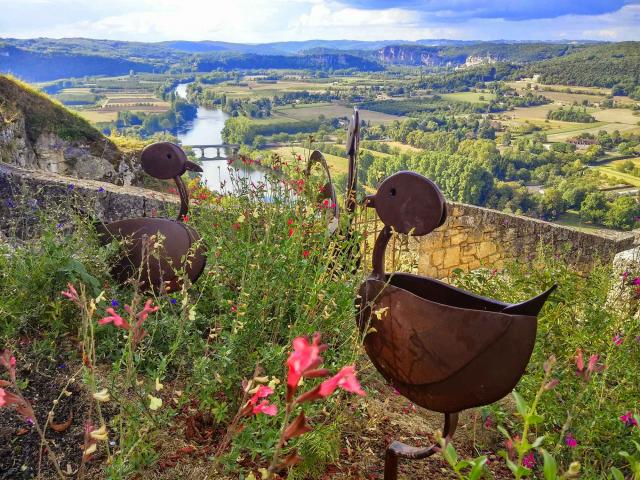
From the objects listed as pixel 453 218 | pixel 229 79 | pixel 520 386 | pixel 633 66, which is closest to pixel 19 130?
pixel 453 218

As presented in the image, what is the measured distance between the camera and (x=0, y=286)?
112 inches

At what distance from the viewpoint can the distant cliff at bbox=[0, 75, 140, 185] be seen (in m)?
11.3

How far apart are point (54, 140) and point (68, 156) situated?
2.34 ft

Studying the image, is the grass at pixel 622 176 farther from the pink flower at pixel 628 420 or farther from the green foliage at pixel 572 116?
the pink flower at pixel 628 420

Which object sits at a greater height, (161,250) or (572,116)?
(161,250)

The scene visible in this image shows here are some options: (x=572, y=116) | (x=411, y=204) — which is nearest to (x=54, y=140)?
(x=411, y=204)

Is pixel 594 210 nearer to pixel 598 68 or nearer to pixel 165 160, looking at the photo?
pixel 165 160

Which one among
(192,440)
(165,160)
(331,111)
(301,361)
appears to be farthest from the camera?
(331,111)

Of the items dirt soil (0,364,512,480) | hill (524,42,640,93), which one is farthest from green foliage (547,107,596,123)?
dirt soil (0,364,512,480)

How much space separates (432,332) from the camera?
1.83 m

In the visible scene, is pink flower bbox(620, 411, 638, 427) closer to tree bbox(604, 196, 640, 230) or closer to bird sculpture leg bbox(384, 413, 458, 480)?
bird sculpture leg bbox(384, 413, 458, 480)

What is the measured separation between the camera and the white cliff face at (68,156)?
1105cm

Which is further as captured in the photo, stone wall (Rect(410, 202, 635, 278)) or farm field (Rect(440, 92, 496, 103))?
farm field (Rect(440, 92, 496, 103))

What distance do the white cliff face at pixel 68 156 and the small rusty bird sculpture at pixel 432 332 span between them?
10058 millimetres
